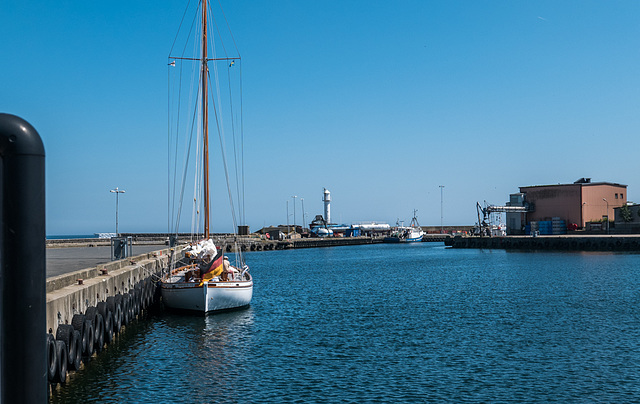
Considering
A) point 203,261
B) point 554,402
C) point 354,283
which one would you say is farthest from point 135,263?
point 554,402

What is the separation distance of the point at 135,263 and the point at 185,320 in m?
7.24

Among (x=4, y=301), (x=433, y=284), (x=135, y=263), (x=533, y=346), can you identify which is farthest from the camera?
(x=433, y=284)

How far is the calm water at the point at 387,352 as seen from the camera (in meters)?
19.6

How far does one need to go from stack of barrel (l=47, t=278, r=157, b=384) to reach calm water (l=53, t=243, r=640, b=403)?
70cm

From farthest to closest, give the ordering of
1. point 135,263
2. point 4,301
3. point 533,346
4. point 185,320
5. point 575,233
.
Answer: point 575,233 → point 135,263 → point 185,320 → point 533,346 → point 4,301

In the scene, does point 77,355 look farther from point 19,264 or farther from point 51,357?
point 19,264

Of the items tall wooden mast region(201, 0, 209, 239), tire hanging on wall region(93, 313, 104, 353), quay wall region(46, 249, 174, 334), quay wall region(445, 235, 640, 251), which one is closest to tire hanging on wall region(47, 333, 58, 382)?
quay wall region(46, 249, 174, 334)

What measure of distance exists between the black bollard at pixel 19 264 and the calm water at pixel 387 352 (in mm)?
16717

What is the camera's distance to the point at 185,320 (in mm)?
33969

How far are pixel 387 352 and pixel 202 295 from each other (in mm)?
13272

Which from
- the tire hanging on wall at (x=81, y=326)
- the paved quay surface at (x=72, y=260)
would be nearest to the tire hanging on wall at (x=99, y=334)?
the tire hanging on wall at (x=81, y=326)

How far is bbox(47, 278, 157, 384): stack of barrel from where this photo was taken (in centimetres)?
1761

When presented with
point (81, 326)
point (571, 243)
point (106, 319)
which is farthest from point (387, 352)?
point (571, 243)

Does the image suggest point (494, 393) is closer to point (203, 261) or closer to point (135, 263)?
point (203, 261)
